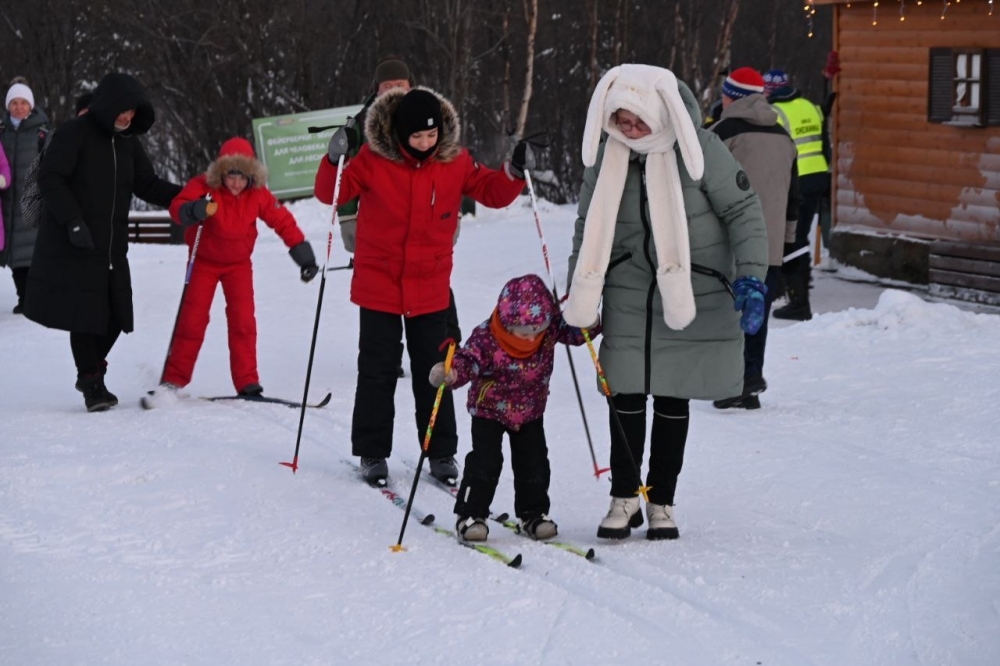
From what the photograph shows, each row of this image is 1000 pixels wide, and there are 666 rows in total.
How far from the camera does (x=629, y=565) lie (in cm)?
460

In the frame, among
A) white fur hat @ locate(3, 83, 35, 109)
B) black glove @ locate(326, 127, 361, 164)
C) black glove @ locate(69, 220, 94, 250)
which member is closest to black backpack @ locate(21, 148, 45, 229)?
black glove @ locate(69, 220, 94, 250)

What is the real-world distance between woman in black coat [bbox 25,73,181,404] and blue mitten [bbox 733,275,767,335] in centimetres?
353

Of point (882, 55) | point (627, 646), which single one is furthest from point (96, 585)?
point (882, 55)

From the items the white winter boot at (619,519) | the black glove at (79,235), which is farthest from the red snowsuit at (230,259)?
the white winter boot at (619,519)

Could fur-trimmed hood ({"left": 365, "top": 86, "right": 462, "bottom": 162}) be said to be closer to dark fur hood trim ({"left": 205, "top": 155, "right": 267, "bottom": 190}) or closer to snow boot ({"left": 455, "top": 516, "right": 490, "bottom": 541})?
snow boot ({"left": 455, "top": 516, "right": 490, "bottom": 541})

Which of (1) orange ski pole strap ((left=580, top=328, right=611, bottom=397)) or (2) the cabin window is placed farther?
(2) the cabin window

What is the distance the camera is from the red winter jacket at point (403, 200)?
5465 millimetres

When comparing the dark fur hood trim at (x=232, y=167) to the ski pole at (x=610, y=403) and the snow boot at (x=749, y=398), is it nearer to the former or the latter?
the snow boot at (x=749, y=398)

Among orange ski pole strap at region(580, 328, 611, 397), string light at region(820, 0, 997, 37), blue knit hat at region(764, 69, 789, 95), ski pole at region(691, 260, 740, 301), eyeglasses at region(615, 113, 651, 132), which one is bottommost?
orange ski pole strap at region(580, 328, 611, 397)

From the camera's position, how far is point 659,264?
4688mm

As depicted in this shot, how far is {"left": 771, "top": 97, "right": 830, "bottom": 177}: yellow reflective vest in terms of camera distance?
36.2 feet

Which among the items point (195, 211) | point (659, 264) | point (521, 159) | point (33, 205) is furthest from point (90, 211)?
point (659, 264)

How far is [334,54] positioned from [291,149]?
555 cm

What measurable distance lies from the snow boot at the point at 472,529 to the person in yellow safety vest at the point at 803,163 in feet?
19.2
